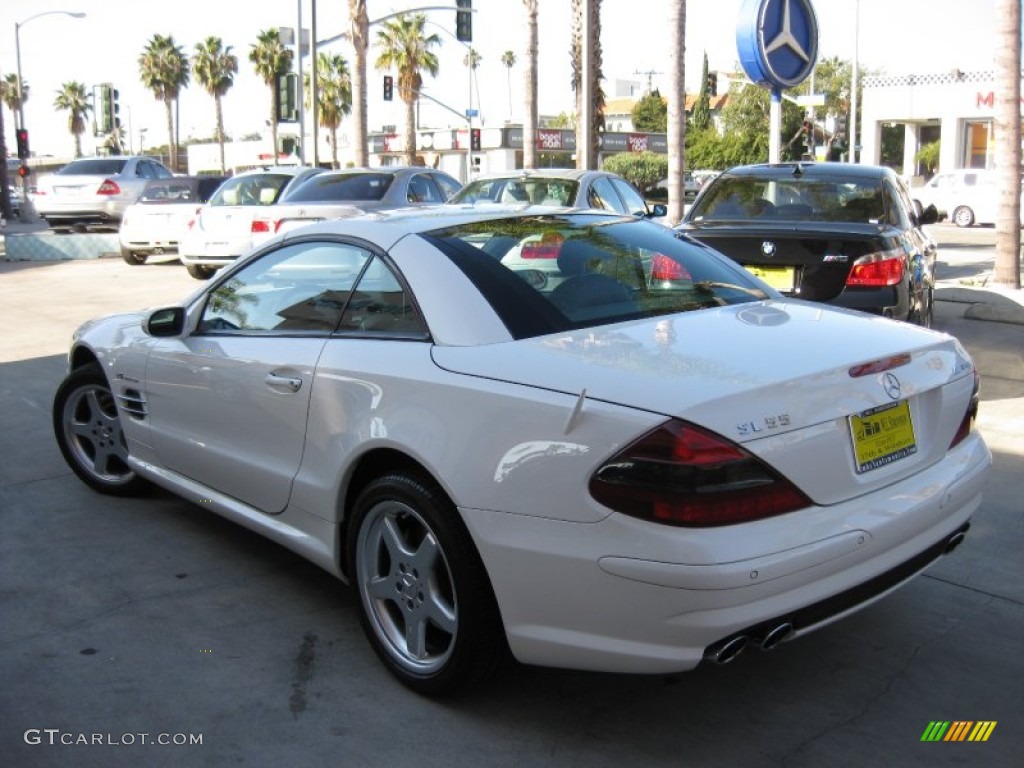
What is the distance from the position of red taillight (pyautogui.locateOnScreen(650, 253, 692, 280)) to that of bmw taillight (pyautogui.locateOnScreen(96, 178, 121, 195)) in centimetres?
2145

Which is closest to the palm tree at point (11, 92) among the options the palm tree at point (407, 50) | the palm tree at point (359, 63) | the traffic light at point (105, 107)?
the palm tree at point (407, 50)

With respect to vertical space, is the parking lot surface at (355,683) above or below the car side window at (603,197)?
below

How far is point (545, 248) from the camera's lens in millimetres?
3967

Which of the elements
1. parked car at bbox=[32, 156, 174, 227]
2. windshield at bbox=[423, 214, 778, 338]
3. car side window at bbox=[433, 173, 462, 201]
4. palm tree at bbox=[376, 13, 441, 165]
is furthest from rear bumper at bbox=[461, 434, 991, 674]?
palm tree at bbox=[376, 13, 441, 165]

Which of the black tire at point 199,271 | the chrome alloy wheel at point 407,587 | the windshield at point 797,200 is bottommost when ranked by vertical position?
the chrome alloy wheel at point 407,587

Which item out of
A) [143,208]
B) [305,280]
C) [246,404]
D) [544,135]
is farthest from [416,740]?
[544,135]

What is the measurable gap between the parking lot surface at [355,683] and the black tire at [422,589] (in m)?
0.15

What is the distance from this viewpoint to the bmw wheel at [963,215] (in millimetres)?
31234

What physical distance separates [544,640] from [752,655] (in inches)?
44.3

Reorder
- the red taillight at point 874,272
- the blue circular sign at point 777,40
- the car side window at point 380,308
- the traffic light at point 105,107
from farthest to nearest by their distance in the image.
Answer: the traffic light at point 105,107 < the blue circular sign at point 777,40 < the red taillight at point 874,272 < the car side window at point 380,308

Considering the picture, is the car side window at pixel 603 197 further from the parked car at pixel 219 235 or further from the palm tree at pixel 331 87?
the palm tree at pixel 331 87

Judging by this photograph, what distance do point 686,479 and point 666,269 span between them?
1.52 metres

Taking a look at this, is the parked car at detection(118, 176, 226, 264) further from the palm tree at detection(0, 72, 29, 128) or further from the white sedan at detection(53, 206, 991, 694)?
the palm tree at detection(0, 72, 29, 128)

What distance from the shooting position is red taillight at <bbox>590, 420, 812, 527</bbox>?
9.00 ft
